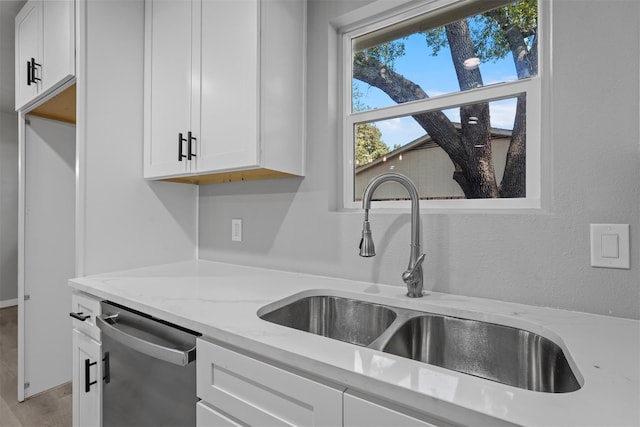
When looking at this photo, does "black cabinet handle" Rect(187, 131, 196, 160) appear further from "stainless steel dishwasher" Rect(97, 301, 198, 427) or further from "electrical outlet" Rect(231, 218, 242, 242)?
"stainless steel dishwasher" Rect(97, 301, 198, 427)

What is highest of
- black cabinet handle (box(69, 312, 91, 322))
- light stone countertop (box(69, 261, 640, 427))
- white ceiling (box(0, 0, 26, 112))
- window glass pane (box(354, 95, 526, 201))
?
white ceiling (box(0, 0, 26, 112))

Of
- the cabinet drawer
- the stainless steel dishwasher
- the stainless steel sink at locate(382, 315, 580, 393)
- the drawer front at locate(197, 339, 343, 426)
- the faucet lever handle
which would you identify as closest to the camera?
the drawer front at locate(197, 339, 343, 426)

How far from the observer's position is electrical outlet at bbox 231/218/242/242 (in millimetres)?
1786

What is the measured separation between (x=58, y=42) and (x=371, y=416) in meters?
2.11

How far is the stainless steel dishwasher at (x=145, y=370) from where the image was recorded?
0.94m

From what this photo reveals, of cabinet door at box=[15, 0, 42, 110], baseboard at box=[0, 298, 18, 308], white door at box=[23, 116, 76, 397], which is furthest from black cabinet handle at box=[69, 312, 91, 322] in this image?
baseboard at box=[0, 298, 18, 308]

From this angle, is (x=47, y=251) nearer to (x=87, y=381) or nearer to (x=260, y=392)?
(x=87, y=381)

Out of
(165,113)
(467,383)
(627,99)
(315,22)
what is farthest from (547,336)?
(165,113)

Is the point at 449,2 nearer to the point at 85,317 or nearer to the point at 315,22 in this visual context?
the point at 315,22

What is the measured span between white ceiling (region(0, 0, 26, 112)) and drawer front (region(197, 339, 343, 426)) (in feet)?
8.58

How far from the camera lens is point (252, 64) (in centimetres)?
128

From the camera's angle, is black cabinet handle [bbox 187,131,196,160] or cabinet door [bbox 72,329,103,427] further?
black cabinet handle [bbox 187,131,196,160]

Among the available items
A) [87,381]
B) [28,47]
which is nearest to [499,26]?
[87,381]

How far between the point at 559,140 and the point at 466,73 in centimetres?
45
